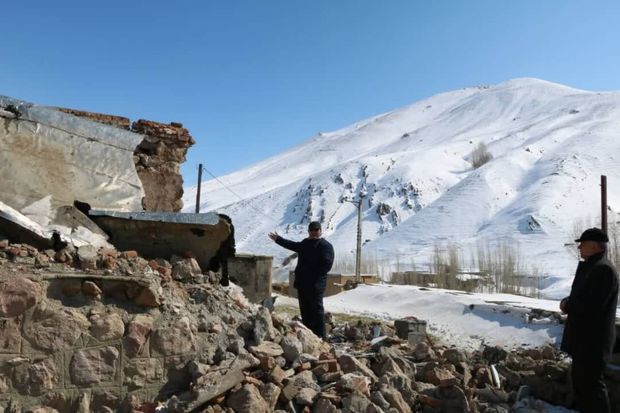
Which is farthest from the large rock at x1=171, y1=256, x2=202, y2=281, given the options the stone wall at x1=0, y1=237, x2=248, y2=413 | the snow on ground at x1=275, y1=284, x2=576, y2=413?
the snow on ground at x1=275, y1=284, x2=576, y2=413

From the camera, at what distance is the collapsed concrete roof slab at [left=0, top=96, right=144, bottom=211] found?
5.05m

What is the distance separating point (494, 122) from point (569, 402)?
90516mm

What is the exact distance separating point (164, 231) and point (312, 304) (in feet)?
7.01

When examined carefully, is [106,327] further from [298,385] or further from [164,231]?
[298,385]

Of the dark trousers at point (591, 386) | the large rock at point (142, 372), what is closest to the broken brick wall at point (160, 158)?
the large rock at point (142, 372)

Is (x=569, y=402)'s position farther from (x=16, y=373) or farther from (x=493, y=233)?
(x=493, y=233)

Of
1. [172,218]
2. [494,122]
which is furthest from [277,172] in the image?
[172,218]

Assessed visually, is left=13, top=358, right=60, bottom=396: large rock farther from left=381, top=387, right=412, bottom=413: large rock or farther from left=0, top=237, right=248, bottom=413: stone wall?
left=381, top=387, right=412, bottom=413: large rock

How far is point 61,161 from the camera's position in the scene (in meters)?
5.42

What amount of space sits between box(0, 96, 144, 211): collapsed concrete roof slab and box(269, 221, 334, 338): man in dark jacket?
1.98m

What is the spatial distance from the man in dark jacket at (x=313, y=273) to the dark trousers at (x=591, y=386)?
2.82 meters

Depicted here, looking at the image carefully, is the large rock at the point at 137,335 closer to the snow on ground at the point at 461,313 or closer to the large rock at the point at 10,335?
the large rock at the point at 10,335

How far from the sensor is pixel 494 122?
295 feet

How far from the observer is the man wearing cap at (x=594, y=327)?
4.38 m
